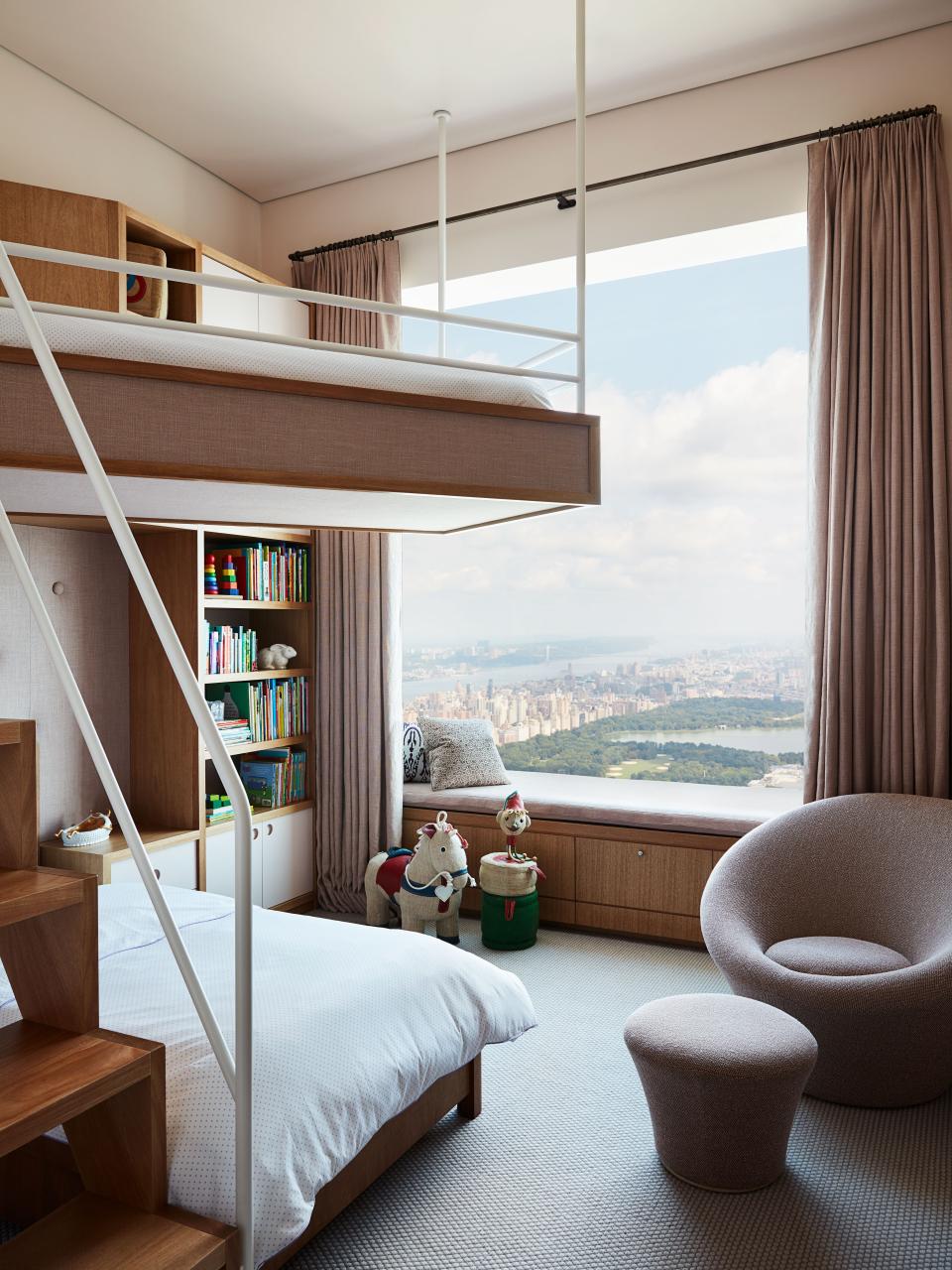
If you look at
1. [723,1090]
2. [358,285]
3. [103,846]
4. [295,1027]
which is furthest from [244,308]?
[723,1090]

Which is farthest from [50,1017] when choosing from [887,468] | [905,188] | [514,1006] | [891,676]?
[905,188]

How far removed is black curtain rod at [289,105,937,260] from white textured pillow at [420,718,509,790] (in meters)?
2.19

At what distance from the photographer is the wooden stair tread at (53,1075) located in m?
1.20

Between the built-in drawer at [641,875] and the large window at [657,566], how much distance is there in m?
0.61

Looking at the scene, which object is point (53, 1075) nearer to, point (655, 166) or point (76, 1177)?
point (76, 1177)


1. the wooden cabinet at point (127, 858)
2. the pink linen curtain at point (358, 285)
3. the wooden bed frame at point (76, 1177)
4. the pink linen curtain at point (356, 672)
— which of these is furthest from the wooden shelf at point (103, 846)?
the pink linen curtain at point (358, 285)

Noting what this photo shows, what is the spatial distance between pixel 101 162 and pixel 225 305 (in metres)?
0.68

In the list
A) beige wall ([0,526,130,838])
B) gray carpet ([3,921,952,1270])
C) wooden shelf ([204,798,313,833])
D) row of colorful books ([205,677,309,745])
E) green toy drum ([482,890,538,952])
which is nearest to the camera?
gray carpet ([3,921,952,1270])

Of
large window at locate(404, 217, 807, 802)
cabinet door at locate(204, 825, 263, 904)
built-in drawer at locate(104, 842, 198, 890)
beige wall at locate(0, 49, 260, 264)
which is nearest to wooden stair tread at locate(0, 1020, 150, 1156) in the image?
built-in drawer at locate(104, 842, 198, 890)

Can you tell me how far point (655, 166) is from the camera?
11.9 ft

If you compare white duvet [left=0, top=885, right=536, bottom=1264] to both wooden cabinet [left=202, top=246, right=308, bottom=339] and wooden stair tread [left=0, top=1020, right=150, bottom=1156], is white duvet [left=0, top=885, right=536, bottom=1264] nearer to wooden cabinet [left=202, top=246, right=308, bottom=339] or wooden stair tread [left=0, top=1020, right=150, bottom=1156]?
wooden stair tread [left=0, top=1020, right=150, bottom=1156]

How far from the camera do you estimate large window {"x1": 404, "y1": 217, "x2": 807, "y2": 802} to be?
4.07m

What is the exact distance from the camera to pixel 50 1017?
4.83ft

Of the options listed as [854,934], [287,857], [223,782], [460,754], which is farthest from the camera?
[460,754]
